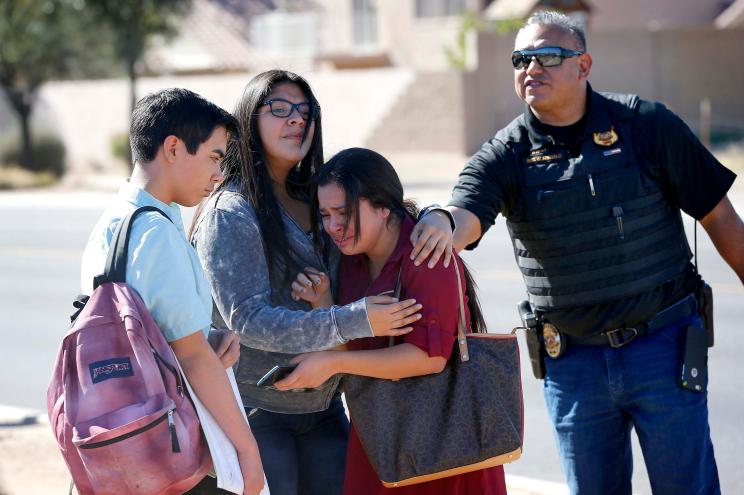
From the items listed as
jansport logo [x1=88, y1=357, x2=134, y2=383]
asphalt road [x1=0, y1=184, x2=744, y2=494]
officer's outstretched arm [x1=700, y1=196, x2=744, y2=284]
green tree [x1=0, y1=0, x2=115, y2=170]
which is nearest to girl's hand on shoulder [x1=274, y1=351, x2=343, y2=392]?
jansport logo [x1=88, y1=357, x2=134, y2=383]

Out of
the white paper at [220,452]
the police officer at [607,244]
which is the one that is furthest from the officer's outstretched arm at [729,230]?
the white paper at [220,452]

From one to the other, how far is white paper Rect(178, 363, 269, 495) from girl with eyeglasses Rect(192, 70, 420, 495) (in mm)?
407

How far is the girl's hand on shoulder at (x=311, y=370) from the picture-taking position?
117 inches

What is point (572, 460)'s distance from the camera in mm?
3689

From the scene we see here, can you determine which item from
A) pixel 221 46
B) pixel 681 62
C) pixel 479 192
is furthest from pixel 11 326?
pixel 221 46

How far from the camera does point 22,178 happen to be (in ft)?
91.2

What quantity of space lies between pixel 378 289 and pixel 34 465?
118 inches

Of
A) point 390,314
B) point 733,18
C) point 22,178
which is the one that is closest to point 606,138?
point 390,314

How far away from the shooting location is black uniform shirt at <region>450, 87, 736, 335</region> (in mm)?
3596

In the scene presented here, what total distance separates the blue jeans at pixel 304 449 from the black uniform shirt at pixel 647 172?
2.67 feet

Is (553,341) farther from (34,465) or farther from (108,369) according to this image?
(34,465)

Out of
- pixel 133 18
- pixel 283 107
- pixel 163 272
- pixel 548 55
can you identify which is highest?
pixel 133 18

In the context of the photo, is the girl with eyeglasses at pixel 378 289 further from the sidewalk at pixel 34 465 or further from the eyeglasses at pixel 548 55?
the sidewalk at pixel 34 465

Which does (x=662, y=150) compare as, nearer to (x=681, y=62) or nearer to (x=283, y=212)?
(x=283, y=212)
